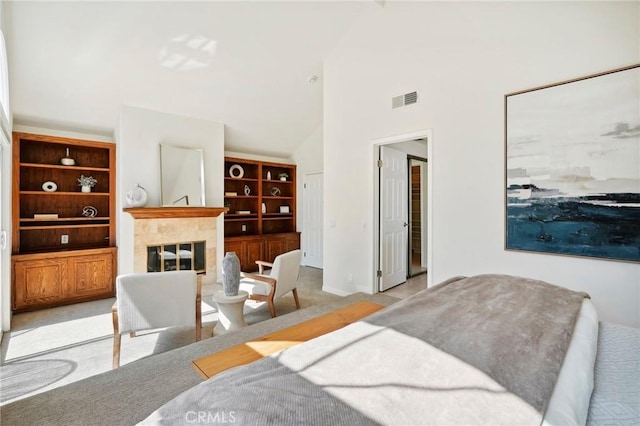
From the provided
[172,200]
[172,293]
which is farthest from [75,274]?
[172,293]

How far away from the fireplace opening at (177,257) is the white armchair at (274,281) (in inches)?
66.2

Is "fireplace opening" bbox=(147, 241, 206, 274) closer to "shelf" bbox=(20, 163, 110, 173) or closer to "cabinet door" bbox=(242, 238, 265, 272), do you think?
"cabinet door" bbox=(242, 238, 265, 272)

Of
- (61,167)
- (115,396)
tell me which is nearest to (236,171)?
(61,167)

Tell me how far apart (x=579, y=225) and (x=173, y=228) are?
4957 mm

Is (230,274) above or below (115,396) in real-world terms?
above

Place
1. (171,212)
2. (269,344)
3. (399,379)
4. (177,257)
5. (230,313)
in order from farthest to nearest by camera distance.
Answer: (177,257) → (171,212) → (230,313) → (269,344) → (399,379)

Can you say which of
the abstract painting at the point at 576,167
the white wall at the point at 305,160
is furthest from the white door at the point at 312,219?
the abstract painting at the point at 576,167

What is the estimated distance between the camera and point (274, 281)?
328cm

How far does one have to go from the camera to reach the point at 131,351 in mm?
2699

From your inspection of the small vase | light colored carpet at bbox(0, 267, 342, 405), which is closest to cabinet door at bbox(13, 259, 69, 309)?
light colored carpet at bbox(0, 267, 342, 405)

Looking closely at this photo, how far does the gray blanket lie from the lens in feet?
A: 2.72

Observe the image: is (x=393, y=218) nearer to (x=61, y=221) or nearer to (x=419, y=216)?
(x=419, y=216)

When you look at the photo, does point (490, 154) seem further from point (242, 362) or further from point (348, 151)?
point (242, 362)

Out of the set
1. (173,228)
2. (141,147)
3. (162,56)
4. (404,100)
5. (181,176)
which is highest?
(162,56)
